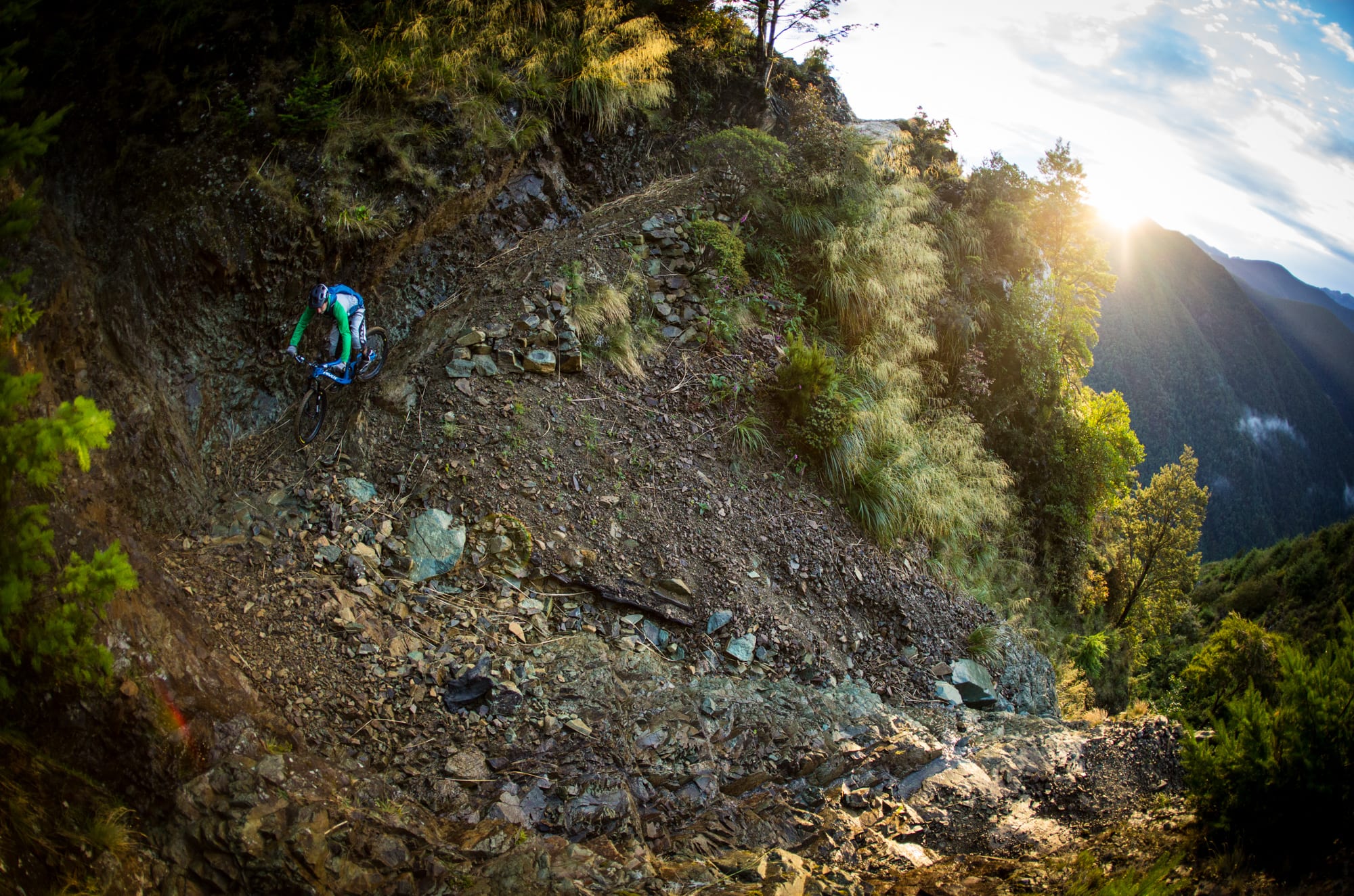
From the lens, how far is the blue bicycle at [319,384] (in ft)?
19.3

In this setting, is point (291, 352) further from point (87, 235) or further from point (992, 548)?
point (992, 548)

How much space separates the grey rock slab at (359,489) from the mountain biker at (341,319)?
1.19 metres

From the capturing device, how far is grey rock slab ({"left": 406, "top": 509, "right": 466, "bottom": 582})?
5.14 meters

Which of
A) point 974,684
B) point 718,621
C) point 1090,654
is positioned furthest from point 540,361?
point 1090,654

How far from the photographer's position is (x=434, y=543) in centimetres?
524

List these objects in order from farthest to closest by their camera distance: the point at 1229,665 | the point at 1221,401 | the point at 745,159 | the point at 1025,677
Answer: the point at 1221,401 < the point at 745,159 < the point at 1229,665 < the point at 1025,677

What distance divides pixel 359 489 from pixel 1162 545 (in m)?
22.1

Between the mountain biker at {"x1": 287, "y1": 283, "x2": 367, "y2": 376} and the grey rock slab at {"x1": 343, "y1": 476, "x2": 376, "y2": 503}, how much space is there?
1188 mm

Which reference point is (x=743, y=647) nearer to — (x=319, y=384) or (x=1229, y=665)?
(x=319, y=384)

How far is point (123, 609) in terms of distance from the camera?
11.0 feet

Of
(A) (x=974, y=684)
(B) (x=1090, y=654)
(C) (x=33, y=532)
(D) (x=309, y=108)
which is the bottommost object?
(B) (x=1090, y=654)

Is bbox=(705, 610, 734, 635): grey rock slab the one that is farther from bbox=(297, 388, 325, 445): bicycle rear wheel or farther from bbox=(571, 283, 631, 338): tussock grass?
bbox=(297, 388, 325, 445): bicycle rear wheel

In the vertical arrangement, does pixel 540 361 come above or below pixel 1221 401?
above

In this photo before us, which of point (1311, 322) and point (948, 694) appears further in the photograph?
point (1311, 322)
